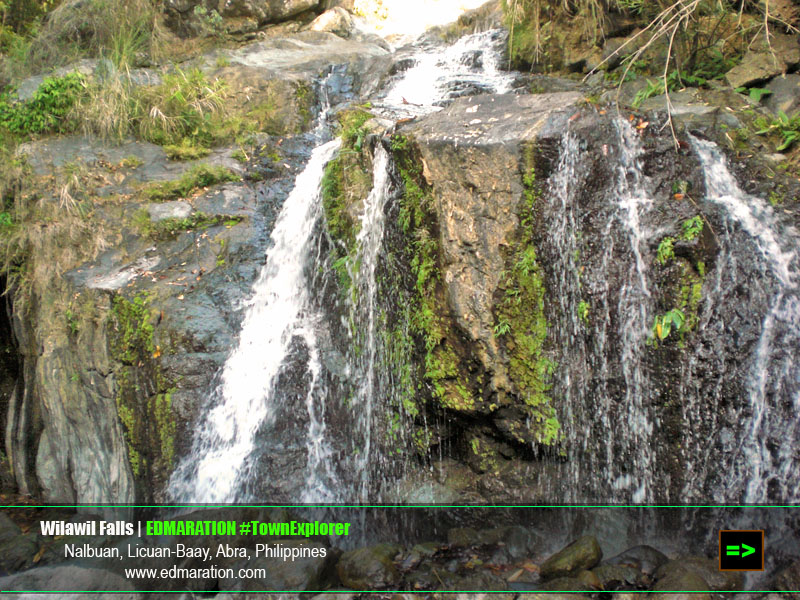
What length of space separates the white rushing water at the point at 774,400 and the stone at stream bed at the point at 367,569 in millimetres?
2541

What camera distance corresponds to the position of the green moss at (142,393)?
4.88 meters

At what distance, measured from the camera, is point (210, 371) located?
4.98 m

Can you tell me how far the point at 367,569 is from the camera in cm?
393

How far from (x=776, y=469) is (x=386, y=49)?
32.7ft

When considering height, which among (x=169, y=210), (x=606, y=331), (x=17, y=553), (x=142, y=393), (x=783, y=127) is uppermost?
(x=783, y=127)

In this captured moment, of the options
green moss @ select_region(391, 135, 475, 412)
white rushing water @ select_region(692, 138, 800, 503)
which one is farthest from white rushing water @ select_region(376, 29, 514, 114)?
white rushing water @ select_region(692, 138, 800, 503)

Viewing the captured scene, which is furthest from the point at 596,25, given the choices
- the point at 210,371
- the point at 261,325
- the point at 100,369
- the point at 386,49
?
the point at 100,369

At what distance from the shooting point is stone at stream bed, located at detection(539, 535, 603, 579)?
388 cm

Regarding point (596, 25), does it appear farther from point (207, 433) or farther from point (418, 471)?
point (207, 433)

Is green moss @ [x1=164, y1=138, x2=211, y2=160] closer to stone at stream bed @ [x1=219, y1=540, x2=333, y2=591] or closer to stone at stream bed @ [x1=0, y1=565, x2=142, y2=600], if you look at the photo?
stone at stream bed @ [x1=0, y1=565, x2=142, y2=600]

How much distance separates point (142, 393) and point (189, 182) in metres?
2.71

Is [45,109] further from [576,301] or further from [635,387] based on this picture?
[635,387]

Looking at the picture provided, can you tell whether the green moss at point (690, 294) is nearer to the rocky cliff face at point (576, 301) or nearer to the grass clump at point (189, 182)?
the rocky cliff face at point (576, 301)
